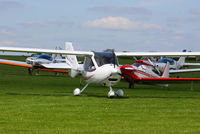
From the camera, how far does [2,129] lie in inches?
306

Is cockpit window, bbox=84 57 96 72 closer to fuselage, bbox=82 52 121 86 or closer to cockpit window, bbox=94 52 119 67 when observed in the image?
fuselage, bbox=82 52 121 86

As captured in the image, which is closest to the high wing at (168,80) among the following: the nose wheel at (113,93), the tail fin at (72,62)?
the nose wheel at (113,93)

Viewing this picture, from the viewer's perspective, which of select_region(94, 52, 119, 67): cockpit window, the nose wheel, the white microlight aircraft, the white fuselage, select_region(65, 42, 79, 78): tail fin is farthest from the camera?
select_region(65, 42, 79, 78): tail fin

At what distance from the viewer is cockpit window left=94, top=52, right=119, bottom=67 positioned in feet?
Answer: 48.6

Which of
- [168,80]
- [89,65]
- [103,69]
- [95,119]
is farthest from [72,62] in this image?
[95,119]

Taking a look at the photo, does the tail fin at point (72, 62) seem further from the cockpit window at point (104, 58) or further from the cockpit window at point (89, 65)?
the cockpit window at point (104, 58)

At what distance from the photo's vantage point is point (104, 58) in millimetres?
14922

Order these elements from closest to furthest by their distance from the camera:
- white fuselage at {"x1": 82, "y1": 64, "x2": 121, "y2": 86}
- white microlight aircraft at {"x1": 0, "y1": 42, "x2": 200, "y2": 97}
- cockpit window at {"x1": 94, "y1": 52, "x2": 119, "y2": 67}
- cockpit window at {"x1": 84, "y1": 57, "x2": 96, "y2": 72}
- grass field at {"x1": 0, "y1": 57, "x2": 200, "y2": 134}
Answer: grass field at {"x1": 0, "y1": 57, "x2": 200, "y2": 134} → white fuselage at {"x1": 82, "y1": 64, "x2": 121, "y2": 86} → white microlight aircraft at {"x1": 0, "y1": 42, "x2": 200, "y2": 97} → cockpit window at {"x1": 94, "y1": 52, "x2": 119, "y2": 67} → cockpit window at {"x1": 84, "y1": 57, "x2": 96, "y2": 72}

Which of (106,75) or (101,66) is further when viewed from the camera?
(101,66)

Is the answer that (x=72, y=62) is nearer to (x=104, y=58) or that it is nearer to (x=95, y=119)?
(x=104, y=58)

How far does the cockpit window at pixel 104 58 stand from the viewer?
1481 centimetres

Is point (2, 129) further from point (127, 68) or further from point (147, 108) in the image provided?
point (127, 68)

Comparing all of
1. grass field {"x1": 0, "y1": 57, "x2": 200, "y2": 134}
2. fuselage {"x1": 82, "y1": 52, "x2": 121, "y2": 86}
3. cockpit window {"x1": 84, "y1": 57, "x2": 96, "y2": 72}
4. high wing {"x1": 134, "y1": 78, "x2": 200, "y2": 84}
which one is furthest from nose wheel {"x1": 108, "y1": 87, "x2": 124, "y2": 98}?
high wing {"x1": 134, "y1": 78, "x2": 200, "y2": 84}

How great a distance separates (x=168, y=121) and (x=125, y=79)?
13.9m
